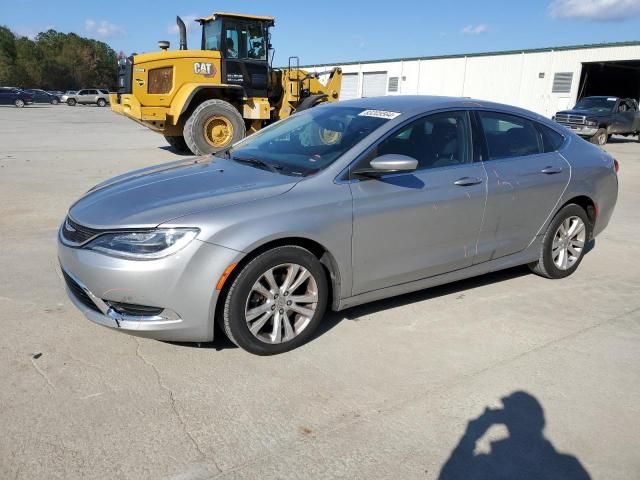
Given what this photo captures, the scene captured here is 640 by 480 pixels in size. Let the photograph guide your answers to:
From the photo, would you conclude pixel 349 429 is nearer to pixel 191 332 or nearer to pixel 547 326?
pixel 191 332

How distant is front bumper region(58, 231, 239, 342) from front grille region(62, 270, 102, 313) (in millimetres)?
51

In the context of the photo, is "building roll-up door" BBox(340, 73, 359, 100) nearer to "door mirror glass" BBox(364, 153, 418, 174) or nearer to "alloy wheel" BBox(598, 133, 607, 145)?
"alloy wheel" BBox(598, 133, 607, 145)

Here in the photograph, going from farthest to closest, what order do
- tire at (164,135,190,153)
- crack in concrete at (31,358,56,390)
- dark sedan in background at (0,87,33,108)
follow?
1. dark sedan in background at (0,87,33,108)
2. tire at (164,135,190,153)
3. crack in concrete at (31,358,56,390)

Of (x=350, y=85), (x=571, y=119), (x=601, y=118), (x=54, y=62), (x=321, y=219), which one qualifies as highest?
(x=54, y=62)

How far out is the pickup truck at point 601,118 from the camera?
1998cm

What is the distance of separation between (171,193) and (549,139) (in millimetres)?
3374

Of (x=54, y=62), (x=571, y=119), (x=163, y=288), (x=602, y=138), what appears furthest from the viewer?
(x=54, y=62)

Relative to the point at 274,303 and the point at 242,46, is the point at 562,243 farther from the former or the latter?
the point at 242,46

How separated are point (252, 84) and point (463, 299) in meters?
9.77

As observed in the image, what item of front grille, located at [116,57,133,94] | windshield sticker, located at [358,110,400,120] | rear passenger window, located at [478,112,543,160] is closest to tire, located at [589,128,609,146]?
front grille, located at [116,57,133,94]

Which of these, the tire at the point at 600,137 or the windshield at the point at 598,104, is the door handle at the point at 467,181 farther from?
the windshield at the point at 598,104

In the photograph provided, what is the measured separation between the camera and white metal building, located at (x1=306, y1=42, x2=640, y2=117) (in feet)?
98.1

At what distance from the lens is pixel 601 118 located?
2017 cm

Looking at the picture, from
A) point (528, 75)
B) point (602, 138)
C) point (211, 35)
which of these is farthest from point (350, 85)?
point (211, 35)
